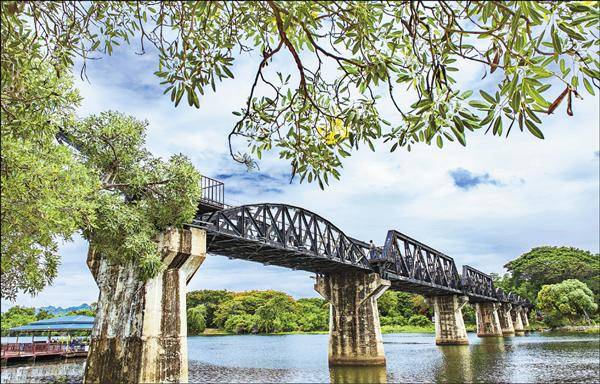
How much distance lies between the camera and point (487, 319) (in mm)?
98062

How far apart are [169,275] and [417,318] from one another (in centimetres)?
10445

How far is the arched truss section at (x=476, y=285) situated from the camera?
75.7 m

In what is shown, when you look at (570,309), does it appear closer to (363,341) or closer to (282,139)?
(363,341)

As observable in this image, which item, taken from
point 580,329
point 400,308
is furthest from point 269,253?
point 400,308

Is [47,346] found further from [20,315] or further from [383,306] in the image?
[383,306]

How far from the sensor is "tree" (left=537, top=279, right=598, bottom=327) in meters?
87.9

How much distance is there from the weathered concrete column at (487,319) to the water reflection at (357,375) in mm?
68044

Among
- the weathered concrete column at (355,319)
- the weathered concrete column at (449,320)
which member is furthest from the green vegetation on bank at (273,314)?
the weathered concrete column at (355,319)

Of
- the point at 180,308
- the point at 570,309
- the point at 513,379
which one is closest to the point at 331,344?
the point at 513,379

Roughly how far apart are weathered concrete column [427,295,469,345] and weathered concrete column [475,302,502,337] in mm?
27742

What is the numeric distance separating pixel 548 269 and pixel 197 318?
93.6 meters

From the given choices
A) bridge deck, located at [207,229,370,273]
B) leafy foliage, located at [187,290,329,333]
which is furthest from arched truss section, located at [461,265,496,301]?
leafy foliage, located at [187,290,329,333]

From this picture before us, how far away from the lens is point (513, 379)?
96.7 ft

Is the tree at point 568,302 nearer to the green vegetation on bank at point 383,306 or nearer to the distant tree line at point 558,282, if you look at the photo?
the distant tree line at point 558,282
